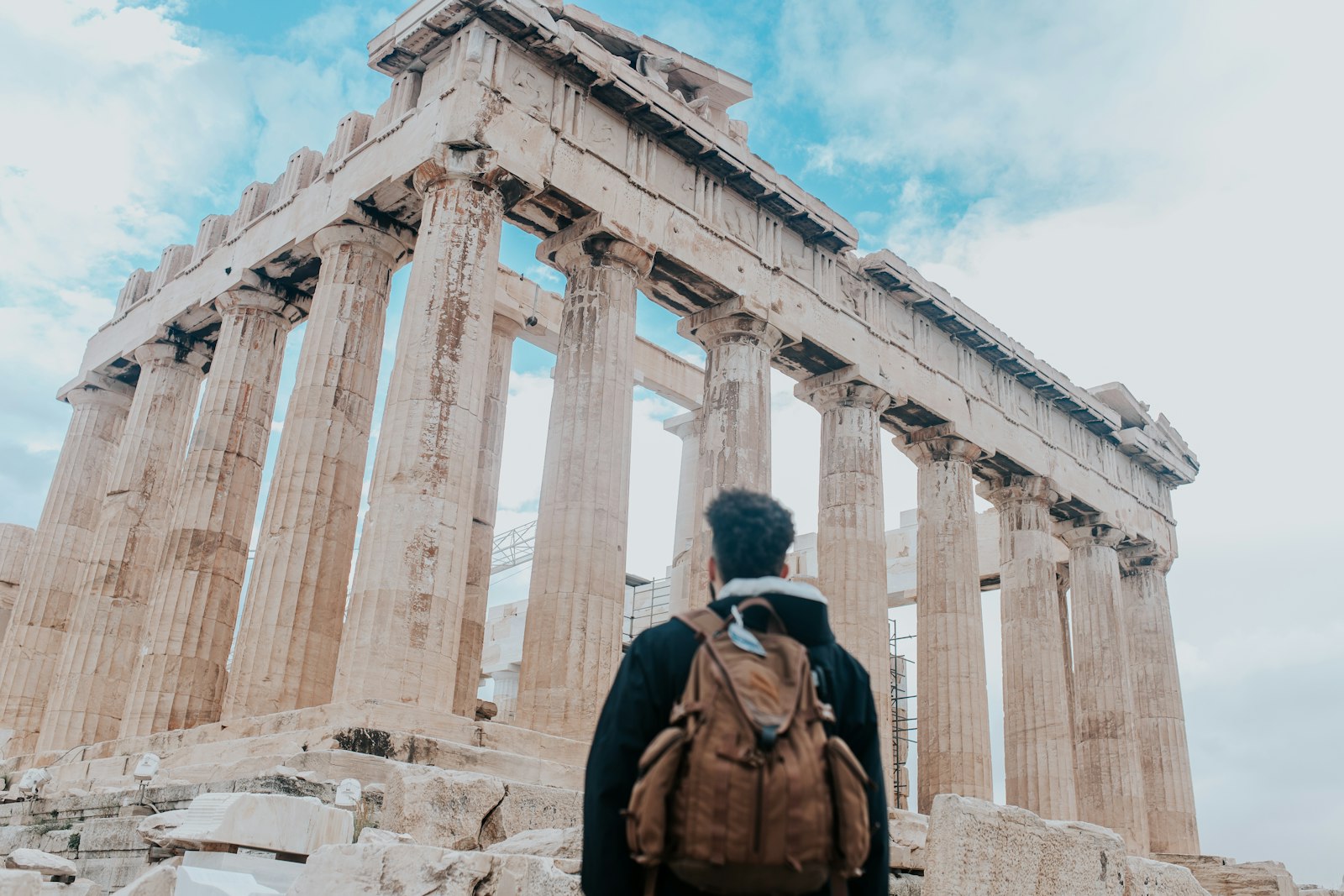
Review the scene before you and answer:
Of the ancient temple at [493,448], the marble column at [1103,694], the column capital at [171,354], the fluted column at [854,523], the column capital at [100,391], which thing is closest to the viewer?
the ancient temple at [493,448]

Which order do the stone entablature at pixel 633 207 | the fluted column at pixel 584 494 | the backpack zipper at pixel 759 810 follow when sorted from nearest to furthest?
the backpack zipper at pixel 759 810
the fluted column at pixel 584 494
the stone entablature at pixel 633 207

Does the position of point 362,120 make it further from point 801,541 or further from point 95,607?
point 801,541

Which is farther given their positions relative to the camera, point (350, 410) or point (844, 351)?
point (844, 351)

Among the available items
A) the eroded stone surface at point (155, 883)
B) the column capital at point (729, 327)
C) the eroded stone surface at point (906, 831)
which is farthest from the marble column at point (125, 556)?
the eroded stone surface at point (155, 883)

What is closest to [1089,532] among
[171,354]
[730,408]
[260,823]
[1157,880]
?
[730,408]

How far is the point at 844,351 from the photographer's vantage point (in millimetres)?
22578

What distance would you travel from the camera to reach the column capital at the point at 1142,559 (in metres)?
31.3

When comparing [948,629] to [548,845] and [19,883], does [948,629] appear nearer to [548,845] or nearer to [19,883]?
[548,845]

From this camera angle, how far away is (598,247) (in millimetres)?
18734

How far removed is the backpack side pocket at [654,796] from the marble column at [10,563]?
2936 centimetres

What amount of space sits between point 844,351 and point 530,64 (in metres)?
8.19

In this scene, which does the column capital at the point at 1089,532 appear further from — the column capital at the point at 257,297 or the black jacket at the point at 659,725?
the black jacket at the point at 659,725

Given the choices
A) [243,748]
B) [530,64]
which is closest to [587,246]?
[530,64]

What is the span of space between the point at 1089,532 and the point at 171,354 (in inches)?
858
